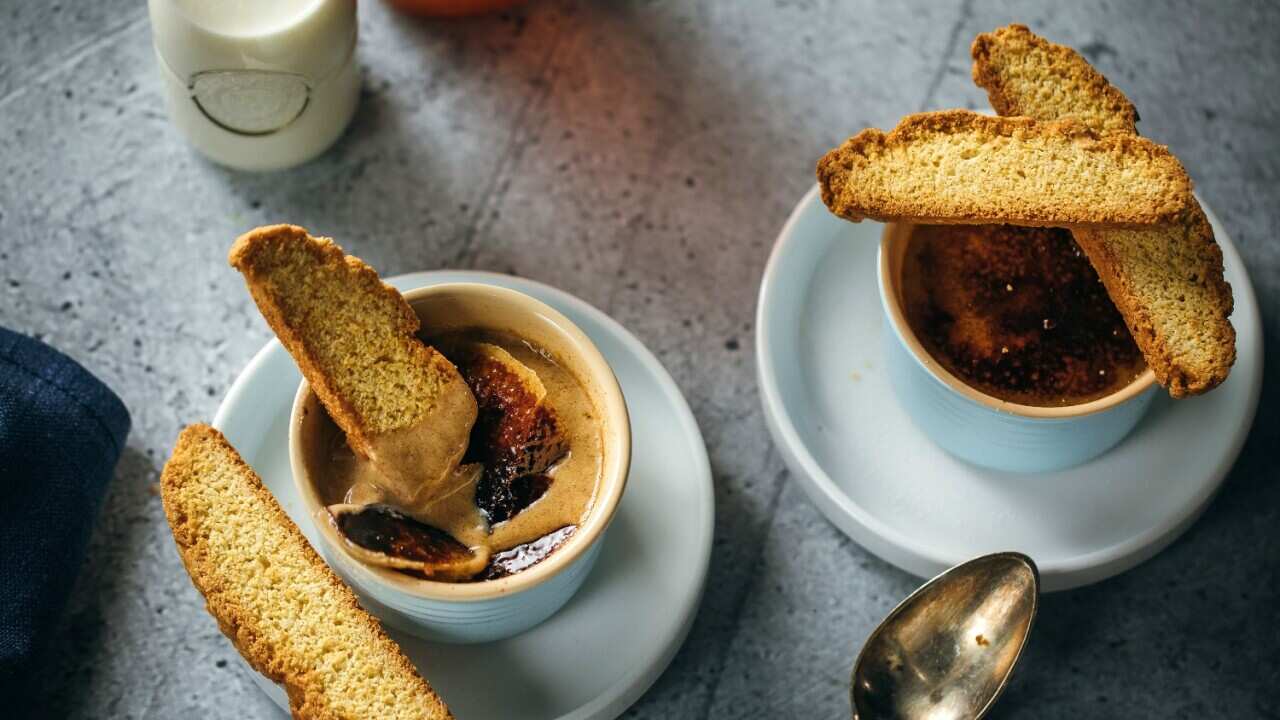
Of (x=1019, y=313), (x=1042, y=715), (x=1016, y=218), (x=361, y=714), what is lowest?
(x=1042, y=715)

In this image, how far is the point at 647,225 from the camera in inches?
64.1

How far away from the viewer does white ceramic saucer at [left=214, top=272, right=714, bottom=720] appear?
130cm

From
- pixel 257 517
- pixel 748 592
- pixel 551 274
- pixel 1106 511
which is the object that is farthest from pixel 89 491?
pixel 1106 511

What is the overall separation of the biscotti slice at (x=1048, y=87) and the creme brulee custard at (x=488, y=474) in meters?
0.57

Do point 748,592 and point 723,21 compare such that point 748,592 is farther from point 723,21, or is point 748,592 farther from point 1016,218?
point 723,21

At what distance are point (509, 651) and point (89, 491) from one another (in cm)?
51

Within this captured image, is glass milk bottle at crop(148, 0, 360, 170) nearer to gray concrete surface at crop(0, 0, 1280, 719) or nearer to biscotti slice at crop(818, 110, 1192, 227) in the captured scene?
gray concrete surface at crop(0, 0, 1280, 719)

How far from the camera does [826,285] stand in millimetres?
1532

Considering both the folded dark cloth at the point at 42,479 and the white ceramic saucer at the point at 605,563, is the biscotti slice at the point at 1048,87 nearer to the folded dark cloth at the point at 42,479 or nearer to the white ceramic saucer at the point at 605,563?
the white ceramic saucer at the point at 605,563

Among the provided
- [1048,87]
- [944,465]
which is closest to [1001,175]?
[1048,87]

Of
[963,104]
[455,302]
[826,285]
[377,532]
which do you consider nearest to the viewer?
[377,532]

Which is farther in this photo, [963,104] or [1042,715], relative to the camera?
[963,104]

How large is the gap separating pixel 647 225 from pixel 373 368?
523 millimetres

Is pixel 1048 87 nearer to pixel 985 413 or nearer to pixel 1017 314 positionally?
pixel 1017 314
